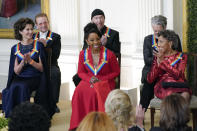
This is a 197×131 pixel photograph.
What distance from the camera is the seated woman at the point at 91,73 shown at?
591cm

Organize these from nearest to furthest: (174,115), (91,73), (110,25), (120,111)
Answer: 1. (174,115)
2. (120,111)
3. (91,73)
4. (110,25)

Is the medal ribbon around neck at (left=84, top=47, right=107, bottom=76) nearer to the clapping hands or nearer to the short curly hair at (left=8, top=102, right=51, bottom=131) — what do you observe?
the clapping hands

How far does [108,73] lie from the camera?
239 inches

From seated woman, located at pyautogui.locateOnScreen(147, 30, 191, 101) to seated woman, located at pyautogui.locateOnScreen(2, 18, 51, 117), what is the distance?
168 cm

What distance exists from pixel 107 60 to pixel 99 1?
238 centimetres

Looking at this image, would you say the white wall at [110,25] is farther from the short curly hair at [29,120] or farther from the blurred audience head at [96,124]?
the short curly hair at [29,120]

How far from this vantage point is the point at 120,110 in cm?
393

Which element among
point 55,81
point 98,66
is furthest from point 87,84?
point 55,81

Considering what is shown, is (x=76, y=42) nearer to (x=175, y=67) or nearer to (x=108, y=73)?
(x=108, y=73)

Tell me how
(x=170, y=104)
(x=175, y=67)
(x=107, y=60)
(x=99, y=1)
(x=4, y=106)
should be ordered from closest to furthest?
(x=170, y=104) → (x=175, y=67) → (x=107, y=60) → (x=4, y=106) → (x=99, y=1)

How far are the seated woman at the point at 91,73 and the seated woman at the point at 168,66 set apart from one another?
0.64 meters

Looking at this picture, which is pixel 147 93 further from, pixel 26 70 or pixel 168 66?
pixel 26 70

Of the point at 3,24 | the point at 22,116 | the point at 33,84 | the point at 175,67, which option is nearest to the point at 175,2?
the point at 175,67

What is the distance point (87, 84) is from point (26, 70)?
3.33ft
